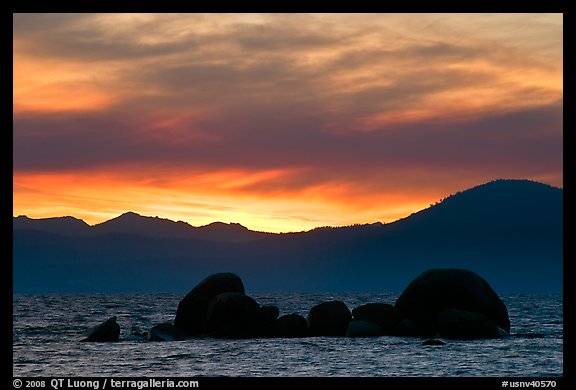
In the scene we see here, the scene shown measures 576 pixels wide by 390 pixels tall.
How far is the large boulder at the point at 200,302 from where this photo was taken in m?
41.1

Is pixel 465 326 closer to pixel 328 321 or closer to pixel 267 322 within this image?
pixel 328 321

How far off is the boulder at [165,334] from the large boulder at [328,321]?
6389 millimetres

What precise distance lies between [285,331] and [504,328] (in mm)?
10566

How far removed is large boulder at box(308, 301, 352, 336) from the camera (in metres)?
40.3

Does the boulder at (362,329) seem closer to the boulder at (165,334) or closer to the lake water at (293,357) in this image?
the lake water at (293,357)

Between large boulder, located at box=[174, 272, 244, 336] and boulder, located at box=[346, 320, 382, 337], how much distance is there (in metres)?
6.52

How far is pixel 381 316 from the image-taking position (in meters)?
40.9

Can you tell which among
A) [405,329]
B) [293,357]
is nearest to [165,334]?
[293,357]

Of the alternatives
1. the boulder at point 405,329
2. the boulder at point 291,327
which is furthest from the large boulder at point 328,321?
the boulder at point 405,329

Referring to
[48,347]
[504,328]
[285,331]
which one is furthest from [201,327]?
[504,328]

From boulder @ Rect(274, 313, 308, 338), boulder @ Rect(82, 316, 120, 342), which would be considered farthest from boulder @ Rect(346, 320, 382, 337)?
boulder @ Rect(82, 316, 120, 342)

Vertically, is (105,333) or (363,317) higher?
(363,317)

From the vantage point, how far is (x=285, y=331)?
40125 millimetres

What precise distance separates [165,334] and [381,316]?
10674mm
